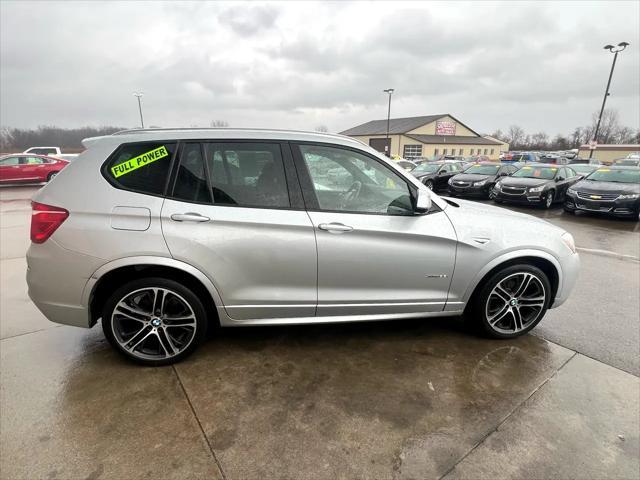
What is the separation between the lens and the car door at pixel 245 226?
2.54m

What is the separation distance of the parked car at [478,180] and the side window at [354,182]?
12390 mm

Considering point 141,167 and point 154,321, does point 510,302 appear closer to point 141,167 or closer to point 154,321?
point 154,321

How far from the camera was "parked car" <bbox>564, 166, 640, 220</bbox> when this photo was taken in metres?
9.38

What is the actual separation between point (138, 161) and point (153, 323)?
1.19 m

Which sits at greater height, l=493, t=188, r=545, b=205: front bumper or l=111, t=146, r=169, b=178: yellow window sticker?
l=111, t=146, r=169, b=178: yellow window sticker

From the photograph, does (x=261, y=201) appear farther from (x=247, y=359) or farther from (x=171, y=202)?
Result: (x=247, y=359)

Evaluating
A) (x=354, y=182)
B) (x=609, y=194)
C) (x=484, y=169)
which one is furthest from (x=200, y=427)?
(x=484, y=169)

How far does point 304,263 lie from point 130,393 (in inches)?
59.1

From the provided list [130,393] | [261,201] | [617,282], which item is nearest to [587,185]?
[617,282]

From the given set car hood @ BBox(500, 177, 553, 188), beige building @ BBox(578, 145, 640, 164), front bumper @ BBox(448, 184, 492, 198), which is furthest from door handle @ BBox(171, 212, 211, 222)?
beige building @ BBox(578, 145, 640, 164)

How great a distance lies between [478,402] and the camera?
2.46 metres

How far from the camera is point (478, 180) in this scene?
46.8ft

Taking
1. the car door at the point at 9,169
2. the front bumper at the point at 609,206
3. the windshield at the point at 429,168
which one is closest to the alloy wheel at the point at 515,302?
the front bumper at the point at 609,206

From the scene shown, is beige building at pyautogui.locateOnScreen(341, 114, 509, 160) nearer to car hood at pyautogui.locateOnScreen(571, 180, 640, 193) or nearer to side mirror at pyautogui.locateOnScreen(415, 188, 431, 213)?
car hood at pyautogui.locateOnScreen(571, 180, 640, 193)
